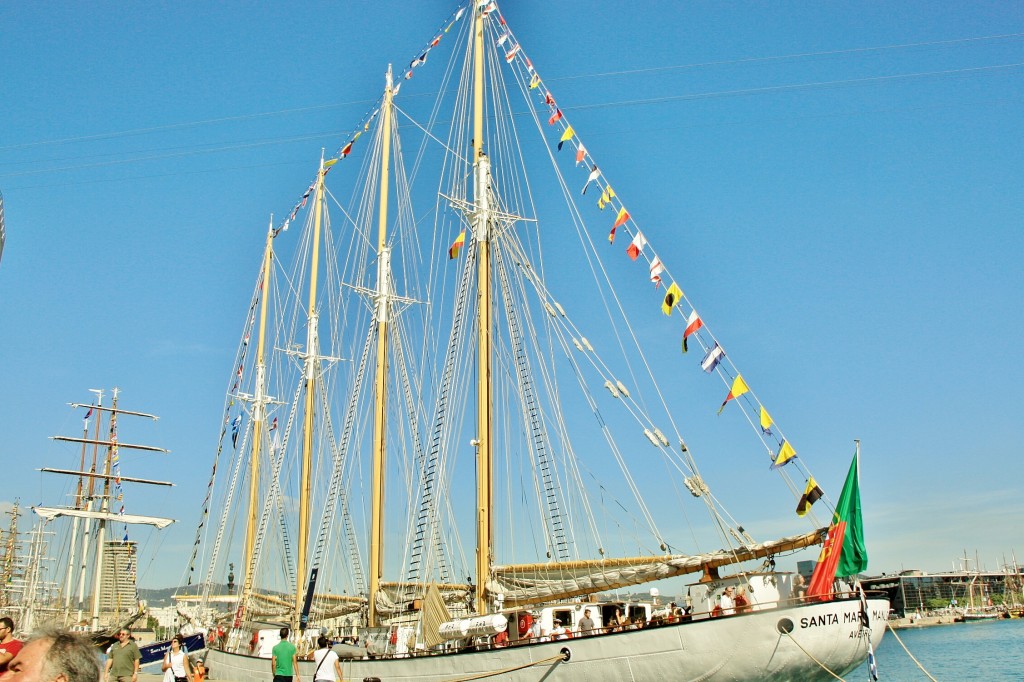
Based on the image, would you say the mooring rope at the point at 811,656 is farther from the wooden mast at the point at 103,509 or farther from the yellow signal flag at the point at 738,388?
the wooden mast at the point at 103,509

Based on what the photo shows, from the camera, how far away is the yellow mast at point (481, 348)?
2591 centimetres

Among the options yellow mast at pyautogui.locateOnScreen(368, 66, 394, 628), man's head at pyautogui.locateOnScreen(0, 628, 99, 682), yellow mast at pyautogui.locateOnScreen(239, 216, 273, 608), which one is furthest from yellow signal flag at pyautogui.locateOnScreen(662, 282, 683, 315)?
yellow mast at pyautogui.locateOnScreen(239, 216, 273, 608)

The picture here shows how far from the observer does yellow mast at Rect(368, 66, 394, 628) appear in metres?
33.5

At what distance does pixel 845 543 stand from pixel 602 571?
6746 mm

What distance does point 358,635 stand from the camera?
30.6 meters

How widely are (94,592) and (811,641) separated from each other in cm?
5156

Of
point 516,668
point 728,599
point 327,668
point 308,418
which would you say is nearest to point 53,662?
point 327,668

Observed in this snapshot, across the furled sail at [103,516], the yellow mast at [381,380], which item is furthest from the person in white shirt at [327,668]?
the furled sail at [103,516]

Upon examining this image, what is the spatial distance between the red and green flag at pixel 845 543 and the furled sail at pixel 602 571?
3.27 feet

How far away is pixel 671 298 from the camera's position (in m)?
23.0

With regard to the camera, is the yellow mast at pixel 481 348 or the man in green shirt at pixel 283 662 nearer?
the man in green shirt at pixel 283 662

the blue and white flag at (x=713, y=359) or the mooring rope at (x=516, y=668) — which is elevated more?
the blue and white flag at (x=713, y=359)

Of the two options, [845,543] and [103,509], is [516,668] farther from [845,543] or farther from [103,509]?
[103,509]

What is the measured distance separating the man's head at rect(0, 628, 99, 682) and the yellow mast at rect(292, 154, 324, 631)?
35.9m
